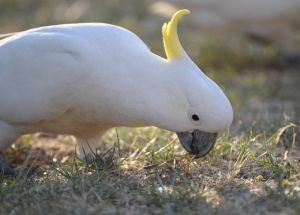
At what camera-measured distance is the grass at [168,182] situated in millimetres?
2879

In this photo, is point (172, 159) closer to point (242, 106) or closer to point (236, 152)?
point (236, 152)

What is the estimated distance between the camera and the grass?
2.88 meters

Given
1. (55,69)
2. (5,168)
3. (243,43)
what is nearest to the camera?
(55,69)

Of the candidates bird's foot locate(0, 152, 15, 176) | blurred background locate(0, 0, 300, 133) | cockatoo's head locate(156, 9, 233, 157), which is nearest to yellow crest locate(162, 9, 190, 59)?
cockatoo's head locate(156, 9, 233, 157)

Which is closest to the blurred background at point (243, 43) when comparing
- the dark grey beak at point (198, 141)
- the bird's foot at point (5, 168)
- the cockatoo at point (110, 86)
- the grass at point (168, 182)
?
the grass at point (168, 182)

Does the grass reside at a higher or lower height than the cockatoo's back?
lower

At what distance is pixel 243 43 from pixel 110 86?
3.70 metres

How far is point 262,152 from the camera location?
369cm

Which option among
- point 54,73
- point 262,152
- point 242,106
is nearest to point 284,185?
point 262,152

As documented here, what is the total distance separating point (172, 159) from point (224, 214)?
0.89 m

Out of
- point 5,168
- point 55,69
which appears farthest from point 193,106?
point 5,168

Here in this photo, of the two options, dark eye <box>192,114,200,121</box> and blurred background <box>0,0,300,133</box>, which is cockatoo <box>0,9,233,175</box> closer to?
dark eye <box>192,114,200,121</box>

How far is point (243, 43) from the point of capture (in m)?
6.80

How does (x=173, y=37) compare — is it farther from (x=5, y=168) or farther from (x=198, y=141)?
(x=5, y=168)
